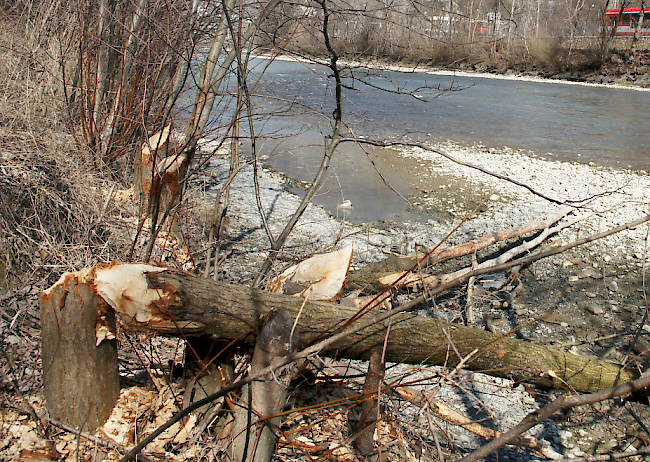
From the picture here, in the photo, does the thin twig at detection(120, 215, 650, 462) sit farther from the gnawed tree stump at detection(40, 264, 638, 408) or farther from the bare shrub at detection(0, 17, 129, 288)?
the bare shrub at detection(0, 17, 129, 288)

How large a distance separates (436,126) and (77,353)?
519 inches

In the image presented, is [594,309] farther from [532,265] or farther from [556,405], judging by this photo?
[556,405]

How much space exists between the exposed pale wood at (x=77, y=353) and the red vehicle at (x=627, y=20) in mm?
36951

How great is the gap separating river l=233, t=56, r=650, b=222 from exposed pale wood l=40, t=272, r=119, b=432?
2269 millimetres

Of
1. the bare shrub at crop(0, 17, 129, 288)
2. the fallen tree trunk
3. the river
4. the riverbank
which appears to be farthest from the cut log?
the riverbank

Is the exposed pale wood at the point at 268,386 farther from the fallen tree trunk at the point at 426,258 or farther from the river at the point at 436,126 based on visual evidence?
the river at the point at 436,126

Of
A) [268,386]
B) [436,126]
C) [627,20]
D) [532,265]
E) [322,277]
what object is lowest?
[532,265]

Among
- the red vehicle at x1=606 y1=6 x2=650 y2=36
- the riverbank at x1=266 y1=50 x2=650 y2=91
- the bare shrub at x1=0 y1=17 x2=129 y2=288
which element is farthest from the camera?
the red vehicle at x1=606 y1=6 x2=650 y2=36

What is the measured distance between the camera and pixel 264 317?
2279 mm

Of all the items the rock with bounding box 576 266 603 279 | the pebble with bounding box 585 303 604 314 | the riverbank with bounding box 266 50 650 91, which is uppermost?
the riverbank with bounding box 266 50 650 91

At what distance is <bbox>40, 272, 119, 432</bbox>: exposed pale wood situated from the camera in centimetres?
217

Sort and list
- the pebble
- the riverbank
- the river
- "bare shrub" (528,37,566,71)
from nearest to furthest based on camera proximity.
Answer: the pebble < the river < the riverbank < "bare shrub" (528,37,566,71)

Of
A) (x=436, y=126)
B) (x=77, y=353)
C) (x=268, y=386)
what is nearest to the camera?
(x=268, y=386)

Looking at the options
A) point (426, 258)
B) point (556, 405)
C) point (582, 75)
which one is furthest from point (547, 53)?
point (556, 405)
